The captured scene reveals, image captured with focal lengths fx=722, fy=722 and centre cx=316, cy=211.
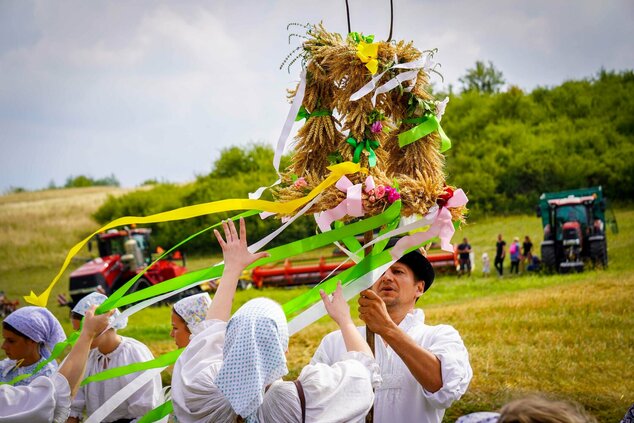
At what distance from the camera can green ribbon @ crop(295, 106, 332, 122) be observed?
10.6 feet

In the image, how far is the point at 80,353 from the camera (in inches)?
123

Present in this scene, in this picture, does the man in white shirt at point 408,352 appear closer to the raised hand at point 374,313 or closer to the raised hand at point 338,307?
the raised hand at point 374,313

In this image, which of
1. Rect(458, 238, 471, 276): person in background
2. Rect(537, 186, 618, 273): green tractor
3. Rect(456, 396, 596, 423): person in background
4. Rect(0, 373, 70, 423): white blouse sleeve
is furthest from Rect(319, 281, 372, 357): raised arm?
Rect(458, 238, 471, 276): person in background

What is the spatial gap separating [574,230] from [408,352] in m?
10.7

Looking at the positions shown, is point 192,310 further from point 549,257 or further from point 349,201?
point 549,257

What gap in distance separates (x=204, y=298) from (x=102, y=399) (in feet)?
2.89

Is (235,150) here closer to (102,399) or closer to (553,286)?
(553,286)

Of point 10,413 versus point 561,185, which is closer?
point 10,413

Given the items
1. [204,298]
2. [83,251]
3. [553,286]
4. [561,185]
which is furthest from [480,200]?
[204,298]

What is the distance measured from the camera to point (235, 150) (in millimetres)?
26484

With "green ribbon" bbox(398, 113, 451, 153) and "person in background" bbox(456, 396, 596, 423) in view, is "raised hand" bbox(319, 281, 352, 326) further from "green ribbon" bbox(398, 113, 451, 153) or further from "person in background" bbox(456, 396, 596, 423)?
"person in background" bbox(456, 396, 596, 423)

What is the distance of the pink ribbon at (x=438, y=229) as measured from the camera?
298 cm

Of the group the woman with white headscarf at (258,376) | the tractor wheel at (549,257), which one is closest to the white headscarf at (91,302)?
the woman with white headscarf at (258,376)

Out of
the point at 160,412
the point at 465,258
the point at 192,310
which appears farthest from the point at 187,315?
the point at 465,258
